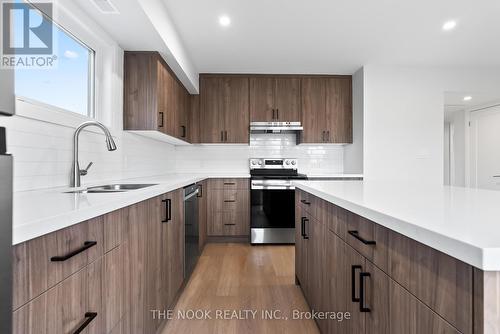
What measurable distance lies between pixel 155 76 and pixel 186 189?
43.6 inches

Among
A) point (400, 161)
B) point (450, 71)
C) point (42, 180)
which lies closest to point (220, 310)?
point (42, 180)

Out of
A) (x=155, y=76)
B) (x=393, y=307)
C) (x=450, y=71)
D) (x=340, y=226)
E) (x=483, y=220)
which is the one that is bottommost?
(x=393, y=307)

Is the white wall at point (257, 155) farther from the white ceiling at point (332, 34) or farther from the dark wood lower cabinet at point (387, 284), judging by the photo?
the dark wood lower cabinet at point (387, 284)

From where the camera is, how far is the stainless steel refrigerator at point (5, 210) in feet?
1.61

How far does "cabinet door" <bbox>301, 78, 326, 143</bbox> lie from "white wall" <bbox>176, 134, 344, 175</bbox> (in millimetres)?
330

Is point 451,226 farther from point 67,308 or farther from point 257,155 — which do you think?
point 257,155

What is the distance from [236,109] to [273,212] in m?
1.59

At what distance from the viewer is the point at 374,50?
3393mm

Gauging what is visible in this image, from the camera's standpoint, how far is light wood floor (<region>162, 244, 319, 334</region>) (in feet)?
5.98

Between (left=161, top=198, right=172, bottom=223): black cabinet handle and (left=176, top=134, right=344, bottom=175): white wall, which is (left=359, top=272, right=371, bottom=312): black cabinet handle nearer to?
(left=161, top=198, right=172, bottom=223): black cabinet handle

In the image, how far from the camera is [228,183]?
3.88 metres

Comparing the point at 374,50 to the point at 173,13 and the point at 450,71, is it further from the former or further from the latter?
the point at 173,13

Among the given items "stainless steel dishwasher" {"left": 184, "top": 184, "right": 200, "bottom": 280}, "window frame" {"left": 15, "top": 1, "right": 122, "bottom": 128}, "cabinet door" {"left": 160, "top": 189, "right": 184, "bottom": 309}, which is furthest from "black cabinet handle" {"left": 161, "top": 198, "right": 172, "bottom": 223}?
"window frame" {"left": 15, "top": 1, "right": 122, "bottom": 128}

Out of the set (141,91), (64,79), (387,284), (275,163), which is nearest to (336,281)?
(387,284)
